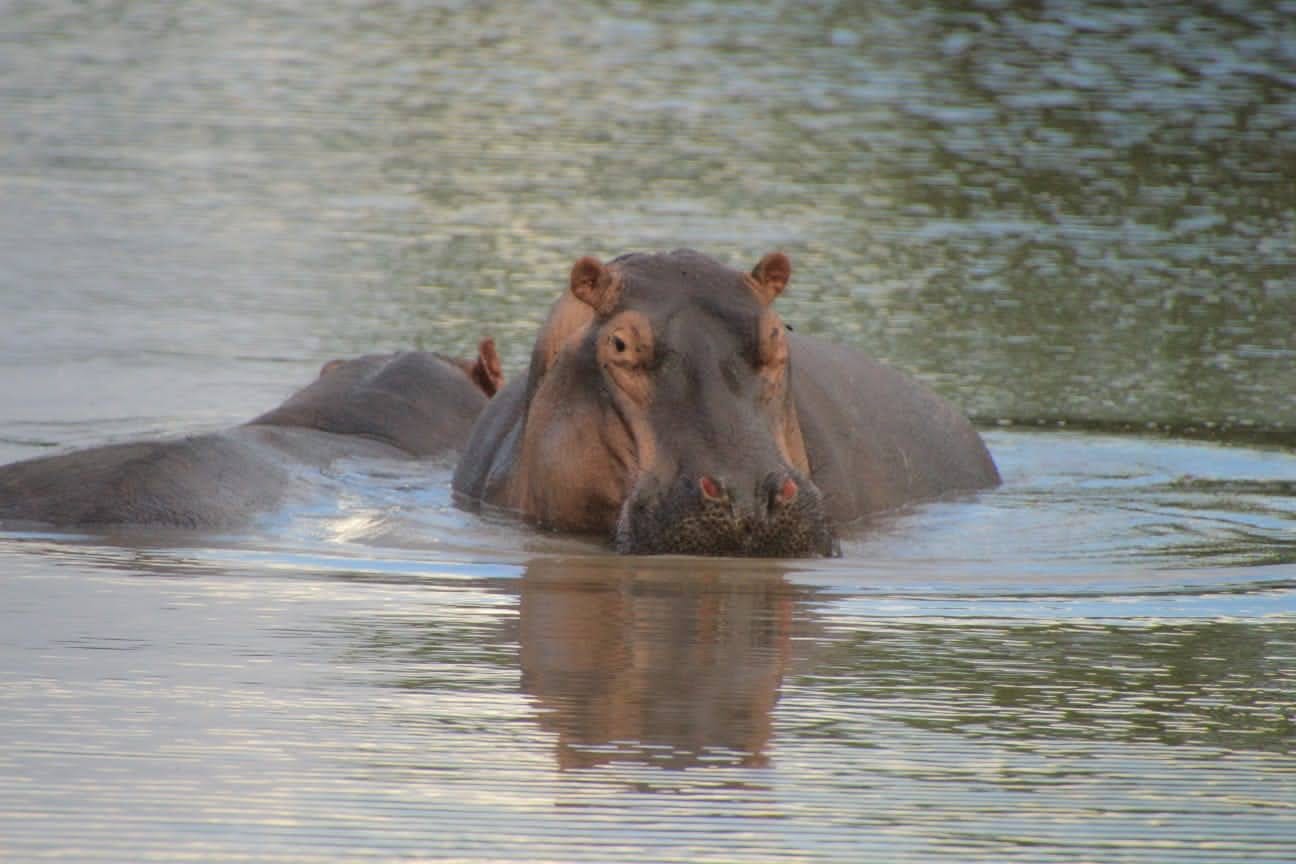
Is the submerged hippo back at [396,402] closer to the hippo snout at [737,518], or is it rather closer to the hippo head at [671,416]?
the hippo head at [671,416]

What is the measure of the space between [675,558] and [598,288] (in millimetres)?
1068

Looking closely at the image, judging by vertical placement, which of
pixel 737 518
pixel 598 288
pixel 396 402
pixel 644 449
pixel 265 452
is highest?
pixel 598 288

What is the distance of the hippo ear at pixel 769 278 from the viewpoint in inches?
301

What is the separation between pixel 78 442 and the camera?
31.1 ft

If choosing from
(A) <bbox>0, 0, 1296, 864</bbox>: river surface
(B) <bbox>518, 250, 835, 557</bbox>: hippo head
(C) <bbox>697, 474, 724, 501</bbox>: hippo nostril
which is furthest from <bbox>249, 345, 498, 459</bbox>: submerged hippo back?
(C) <bbox>697, 474, 724, 501</bbox>: hippo nostril

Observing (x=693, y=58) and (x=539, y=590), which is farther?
(x=693, y=58)

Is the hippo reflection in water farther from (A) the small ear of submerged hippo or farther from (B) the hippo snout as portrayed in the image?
(A) the small ear of submerged hippo

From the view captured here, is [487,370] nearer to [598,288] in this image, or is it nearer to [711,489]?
[598,288]

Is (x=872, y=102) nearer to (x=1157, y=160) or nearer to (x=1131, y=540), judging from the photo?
(x=1157, y=160)

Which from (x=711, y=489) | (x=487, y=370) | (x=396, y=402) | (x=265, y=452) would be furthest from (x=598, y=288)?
(x=487, y=370)

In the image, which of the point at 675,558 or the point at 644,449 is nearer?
the point at 675,558

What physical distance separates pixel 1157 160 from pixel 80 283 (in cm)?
740

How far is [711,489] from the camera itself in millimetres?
6938

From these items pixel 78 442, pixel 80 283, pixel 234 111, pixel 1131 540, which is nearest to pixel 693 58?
pixel 234 111
